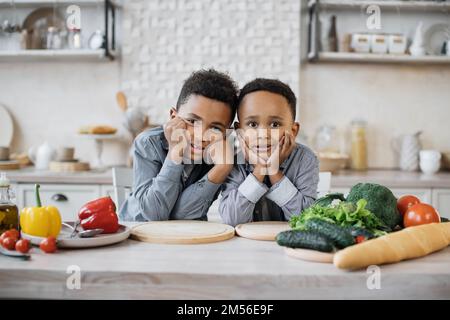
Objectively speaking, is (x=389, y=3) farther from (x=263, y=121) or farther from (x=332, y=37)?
(x=263, y=121)

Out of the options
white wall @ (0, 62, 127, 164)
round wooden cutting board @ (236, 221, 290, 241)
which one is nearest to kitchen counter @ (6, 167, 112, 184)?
white wall @ (0, 62, 127, 164)

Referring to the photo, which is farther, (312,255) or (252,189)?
(252,189)

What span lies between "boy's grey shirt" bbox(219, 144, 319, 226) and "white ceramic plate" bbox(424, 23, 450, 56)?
7.16 ft

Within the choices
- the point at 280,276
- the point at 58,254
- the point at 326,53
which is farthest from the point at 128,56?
the point at 280,276

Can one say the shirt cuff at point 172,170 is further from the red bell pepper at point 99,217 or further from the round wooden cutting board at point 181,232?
the red bell pepper at point 99,217

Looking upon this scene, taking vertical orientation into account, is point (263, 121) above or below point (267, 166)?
above

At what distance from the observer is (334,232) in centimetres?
114

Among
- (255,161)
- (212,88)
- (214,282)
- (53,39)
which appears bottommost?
(214,282)

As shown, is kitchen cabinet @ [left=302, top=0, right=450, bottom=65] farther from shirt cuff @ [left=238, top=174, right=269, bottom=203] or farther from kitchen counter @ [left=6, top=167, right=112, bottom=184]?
shirt cuff @ [left=238, top=174, right=269, bottom=203]

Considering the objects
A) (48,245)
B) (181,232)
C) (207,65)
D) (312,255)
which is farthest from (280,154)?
(207,65)

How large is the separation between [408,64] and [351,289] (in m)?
2.89

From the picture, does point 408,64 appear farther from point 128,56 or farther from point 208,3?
point 128,56

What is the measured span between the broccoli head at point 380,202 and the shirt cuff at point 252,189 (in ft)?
0.91

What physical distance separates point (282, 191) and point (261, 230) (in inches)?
8.4
